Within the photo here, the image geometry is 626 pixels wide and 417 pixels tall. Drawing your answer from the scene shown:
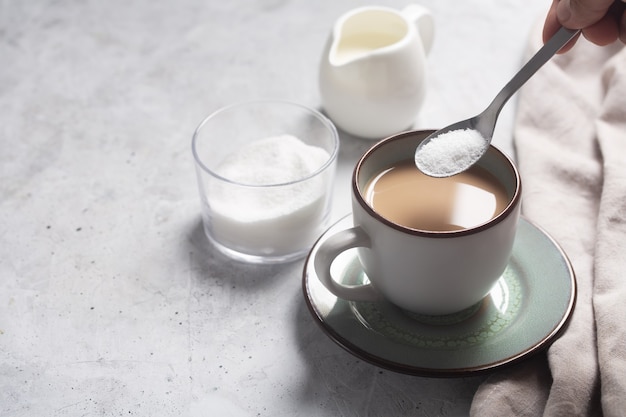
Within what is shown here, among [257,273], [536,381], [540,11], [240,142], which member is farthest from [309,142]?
[540,11]

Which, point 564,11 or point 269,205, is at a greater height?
point 564,11

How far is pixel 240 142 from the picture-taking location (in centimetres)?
106

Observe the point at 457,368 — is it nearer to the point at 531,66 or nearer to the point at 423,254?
the point at 423,254

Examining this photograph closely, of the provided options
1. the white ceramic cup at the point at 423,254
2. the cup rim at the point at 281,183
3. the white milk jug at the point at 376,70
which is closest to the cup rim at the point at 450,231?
the white ceramic cup at the point at 423,254

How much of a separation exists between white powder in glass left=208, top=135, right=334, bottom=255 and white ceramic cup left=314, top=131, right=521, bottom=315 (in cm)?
12

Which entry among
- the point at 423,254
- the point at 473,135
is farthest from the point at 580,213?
the point at 423,254

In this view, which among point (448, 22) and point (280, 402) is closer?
point (280, 402)

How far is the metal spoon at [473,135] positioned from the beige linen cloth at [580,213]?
0.50 ft

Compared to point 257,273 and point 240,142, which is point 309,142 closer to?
point 240,142

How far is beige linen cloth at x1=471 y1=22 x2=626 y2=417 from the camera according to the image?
691 millimetres

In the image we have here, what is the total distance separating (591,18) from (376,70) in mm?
286

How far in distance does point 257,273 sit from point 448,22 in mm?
708

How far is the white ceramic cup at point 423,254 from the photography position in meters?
0.69

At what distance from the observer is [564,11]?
83 cm
